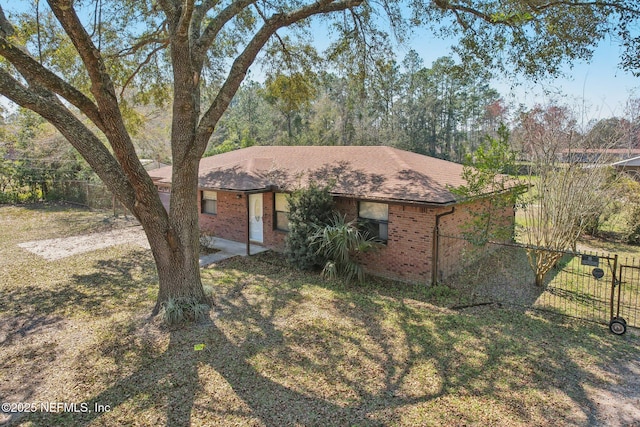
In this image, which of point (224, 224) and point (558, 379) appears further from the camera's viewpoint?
point (224, 224)

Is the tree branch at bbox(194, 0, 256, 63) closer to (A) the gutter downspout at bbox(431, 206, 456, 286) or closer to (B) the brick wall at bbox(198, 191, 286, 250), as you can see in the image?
(B) the brick wall at bbox(198, 191, 286, 250)

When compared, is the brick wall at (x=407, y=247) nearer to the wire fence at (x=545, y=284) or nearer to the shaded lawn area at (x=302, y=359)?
the wire fence at (x=545, y=284)

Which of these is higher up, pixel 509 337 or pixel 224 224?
pixel 224 224

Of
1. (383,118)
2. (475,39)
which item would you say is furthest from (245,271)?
(383,118)

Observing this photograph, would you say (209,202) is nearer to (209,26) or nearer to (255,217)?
(255,217)

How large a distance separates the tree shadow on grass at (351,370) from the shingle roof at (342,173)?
299cm

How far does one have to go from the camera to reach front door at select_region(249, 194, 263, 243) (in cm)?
1242

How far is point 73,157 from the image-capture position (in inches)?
834

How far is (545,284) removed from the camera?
30.6 ft

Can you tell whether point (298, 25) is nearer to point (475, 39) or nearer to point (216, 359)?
point (475, 39)

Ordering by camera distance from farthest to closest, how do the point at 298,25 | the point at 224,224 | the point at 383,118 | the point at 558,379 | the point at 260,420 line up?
the point at 383,118 < the point at 224,224 < the point at 298,25 < the point at 558,379 < the point at 260,420

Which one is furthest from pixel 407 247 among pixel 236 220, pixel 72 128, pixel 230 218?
pixel 72 128

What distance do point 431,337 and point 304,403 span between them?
268cm

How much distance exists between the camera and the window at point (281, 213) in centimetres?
1181
